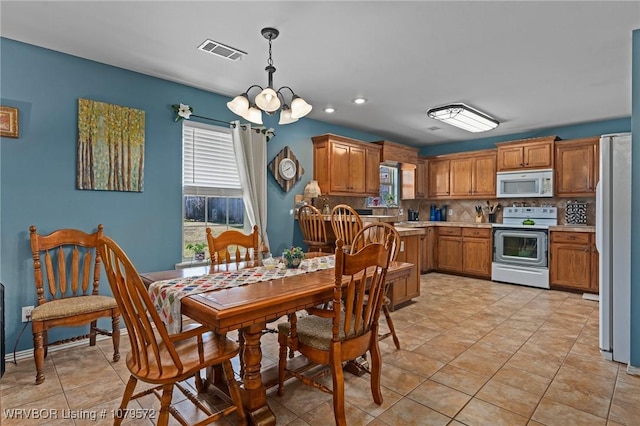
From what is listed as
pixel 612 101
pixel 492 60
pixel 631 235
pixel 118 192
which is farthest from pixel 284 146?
pixel 612 101

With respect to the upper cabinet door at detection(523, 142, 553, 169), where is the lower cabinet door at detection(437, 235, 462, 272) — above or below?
below

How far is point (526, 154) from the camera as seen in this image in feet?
17.8

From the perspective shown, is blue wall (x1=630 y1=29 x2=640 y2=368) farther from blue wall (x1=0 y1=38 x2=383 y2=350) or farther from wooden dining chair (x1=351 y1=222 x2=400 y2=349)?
blue wall (x1=0 y1=38 x2=383 y2=350)

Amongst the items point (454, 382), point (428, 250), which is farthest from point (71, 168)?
point (428, 250)

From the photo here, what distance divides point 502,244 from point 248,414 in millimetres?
4918

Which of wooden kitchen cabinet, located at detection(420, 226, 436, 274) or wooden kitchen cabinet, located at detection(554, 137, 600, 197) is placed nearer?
wooden kitchen cabinet, located at detection(554, 137, 600, 197)

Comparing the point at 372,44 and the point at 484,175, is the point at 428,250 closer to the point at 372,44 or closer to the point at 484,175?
the point at 484,175

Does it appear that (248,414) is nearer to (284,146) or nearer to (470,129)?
(284,146)

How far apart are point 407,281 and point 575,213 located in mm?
3157

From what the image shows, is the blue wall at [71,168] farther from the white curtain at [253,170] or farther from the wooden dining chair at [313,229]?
the wooden dining chair at [313,229]

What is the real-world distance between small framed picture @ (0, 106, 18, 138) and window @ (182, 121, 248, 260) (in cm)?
136

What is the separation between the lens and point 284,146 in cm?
461

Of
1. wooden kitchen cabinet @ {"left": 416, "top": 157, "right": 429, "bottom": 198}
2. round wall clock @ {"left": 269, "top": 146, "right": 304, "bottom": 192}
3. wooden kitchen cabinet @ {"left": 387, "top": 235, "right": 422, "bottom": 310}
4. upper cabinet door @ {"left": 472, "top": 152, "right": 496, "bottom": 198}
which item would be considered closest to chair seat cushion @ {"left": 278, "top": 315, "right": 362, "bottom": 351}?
wooden kitchen cabinet @ {"left": 387, "top": 235, "right": 422, "bottom": 310}

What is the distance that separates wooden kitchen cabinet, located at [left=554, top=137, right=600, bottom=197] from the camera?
4891 millimetres
